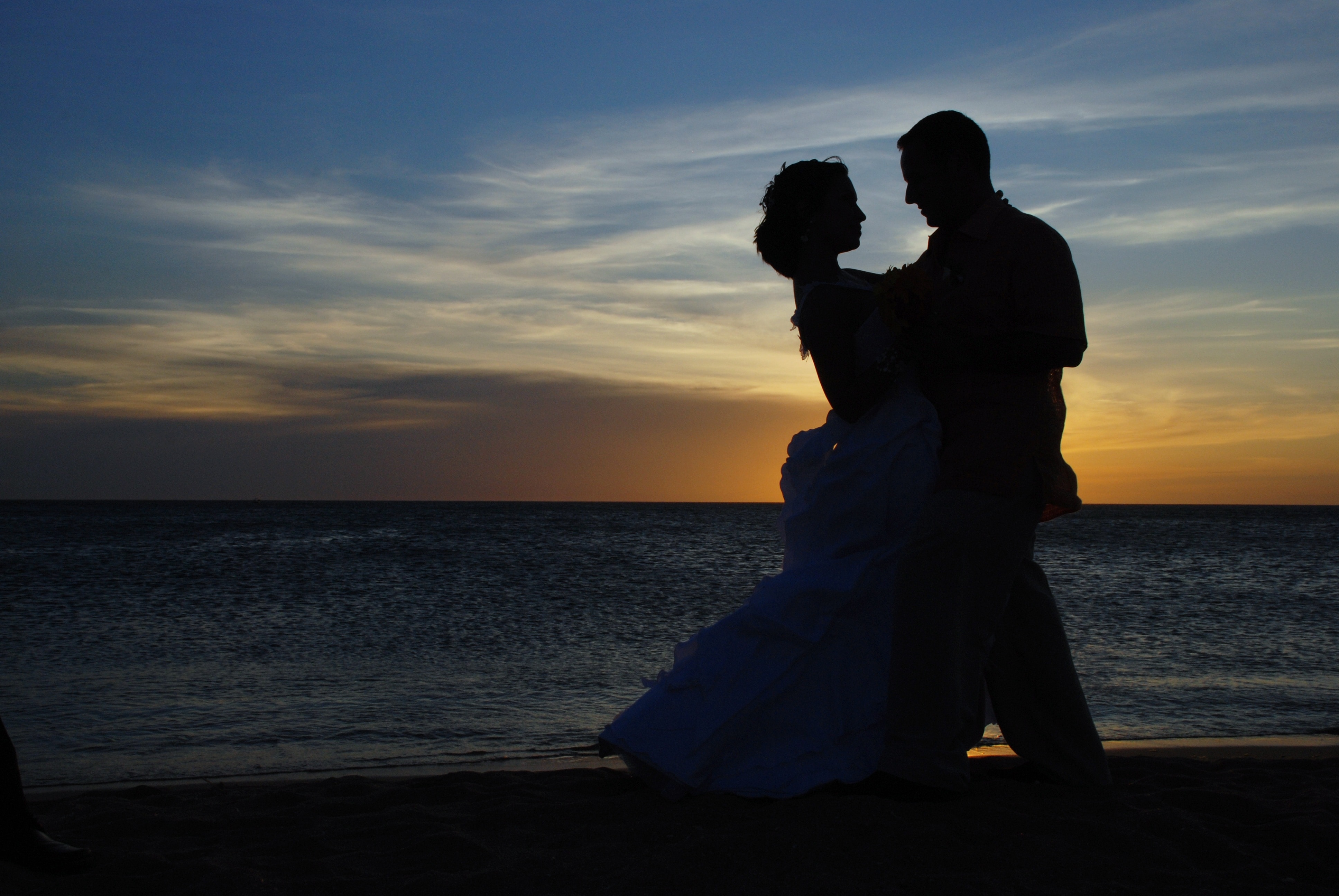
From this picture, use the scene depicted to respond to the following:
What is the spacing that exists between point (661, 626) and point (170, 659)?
17.9 ft

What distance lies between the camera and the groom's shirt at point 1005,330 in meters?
2.79

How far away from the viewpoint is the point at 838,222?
3.23 metres

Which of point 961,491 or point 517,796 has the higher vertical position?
point 961,491

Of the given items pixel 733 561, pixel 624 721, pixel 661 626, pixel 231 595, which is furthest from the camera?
pixel 733 561

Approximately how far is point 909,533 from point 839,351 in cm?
65

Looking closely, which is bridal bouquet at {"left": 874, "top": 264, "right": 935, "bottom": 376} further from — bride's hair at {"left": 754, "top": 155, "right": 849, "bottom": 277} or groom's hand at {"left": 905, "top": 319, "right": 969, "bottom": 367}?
bride's hair at {"left": 754, "top": 155, "right": 849, "bottom": 277}

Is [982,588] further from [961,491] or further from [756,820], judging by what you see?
[756,820]

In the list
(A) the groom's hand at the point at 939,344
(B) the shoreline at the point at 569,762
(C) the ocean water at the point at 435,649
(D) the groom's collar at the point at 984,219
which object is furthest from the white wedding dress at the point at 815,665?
(C) the ocean water at the point at 435,649

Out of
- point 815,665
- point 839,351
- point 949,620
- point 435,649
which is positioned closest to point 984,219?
point 839,351

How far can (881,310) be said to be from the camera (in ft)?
9.64

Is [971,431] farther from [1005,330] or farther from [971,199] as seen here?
[971,199]

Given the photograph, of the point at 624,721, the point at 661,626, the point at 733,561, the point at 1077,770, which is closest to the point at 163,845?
the point at 624,721

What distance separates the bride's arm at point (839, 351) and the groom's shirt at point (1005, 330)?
232mm

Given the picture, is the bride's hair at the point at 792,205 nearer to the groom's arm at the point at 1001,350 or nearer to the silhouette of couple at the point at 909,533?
the silhouette of couple at the point at 909,533
